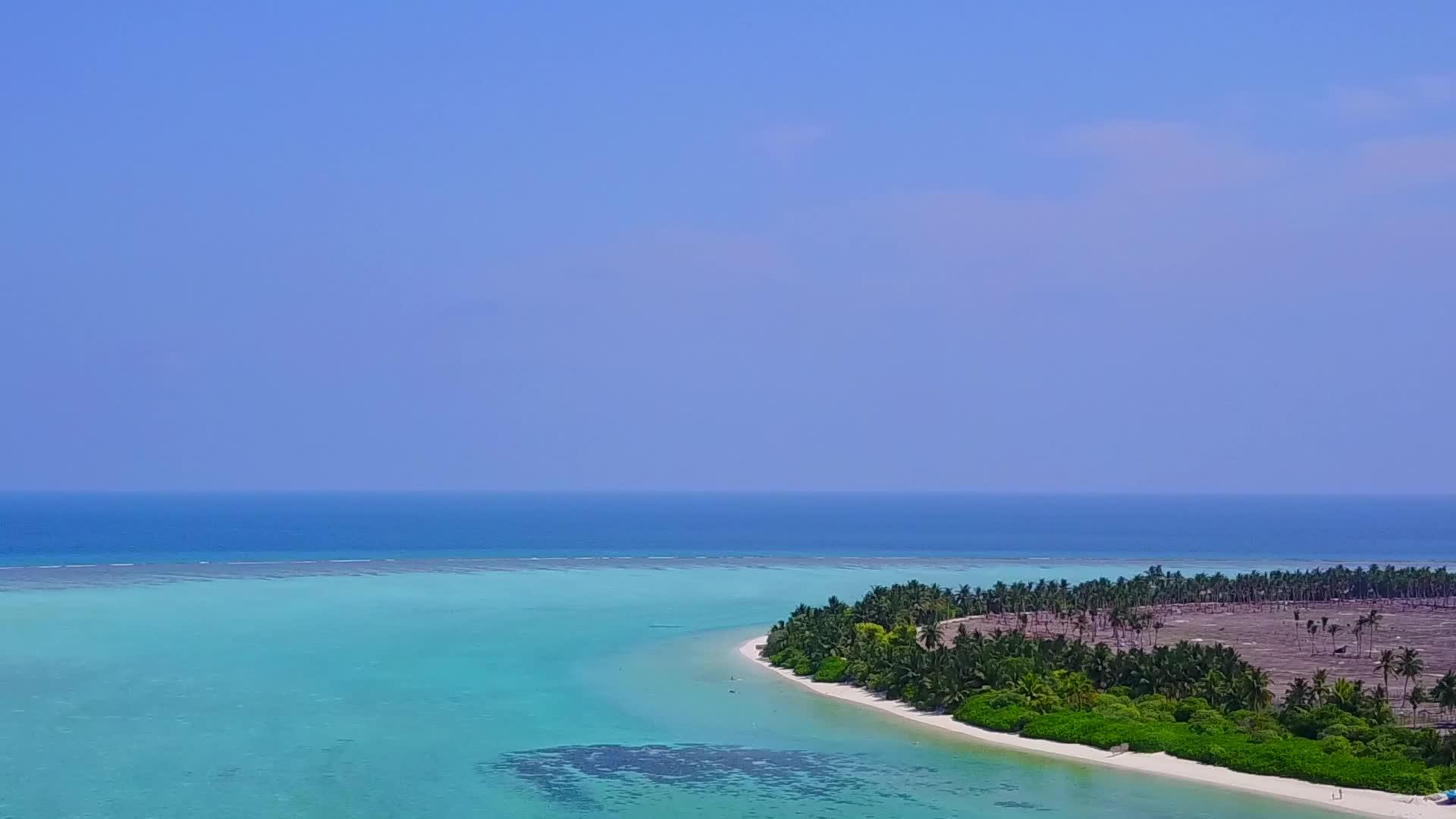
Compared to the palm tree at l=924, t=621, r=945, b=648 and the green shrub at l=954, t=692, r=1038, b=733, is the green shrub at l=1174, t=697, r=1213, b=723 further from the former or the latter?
the palm tree at l=924, t=621, r=945, b=648

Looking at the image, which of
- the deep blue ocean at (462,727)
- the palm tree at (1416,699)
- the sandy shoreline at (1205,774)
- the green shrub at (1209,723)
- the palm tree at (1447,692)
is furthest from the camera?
the palm tree at (1416,699)

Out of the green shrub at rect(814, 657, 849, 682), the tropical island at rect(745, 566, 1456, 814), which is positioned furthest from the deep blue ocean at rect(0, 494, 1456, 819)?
the tropical island at rect(745, 566, 1456, 814)

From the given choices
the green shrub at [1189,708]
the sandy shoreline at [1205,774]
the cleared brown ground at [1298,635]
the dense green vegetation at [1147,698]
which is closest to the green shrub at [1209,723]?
the dense green vegetation at [1147,698]

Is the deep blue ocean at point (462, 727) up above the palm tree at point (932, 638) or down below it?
below

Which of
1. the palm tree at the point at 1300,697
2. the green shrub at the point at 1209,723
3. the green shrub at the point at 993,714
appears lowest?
the green shrub at the point at 993,714

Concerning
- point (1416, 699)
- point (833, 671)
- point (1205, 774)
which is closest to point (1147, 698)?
point (1205, 774)

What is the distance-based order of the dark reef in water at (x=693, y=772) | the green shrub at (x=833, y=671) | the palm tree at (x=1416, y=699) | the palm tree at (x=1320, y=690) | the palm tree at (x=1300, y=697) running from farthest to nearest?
the green shrub at (x=833, y=671) < the palm tree at (x=1320, y=690) < the palm tree at (x=1416, y=699) < the palm tree at (x=1300, y=697) < the dark reef in water at (x=693, y=772)

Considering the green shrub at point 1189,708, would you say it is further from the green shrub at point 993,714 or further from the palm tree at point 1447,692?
the palm tree at point 1447,692
